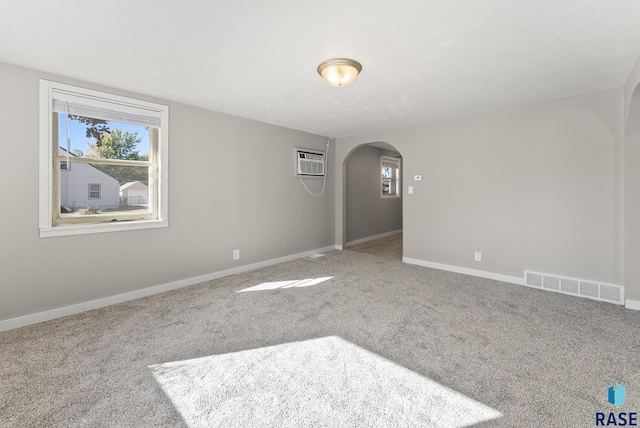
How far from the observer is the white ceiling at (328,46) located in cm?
175

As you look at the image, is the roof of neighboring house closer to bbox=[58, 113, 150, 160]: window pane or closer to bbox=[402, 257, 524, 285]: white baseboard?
bbox=[58, 113, 150, 160]: window pane

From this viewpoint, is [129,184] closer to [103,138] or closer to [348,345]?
[103,138]

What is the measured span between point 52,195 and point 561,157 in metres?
5.55

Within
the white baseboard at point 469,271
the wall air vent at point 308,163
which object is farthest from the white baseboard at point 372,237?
the wall air vent at point 308,163

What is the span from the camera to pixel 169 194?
3.46 m

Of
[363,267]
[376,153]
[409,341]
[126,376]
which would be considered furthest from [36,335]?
[376,153]

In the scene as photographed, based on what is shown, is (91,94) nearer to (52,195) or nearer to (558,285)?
(52,195)

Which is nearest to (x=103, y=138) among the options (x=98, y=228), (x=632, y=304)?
(x=98, y=228)

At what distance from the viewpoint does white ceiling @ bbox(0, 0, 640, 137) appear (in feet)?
5.74

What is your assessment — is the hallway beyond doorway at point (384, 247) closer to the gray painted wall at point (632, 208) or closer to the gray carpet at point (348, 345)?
the gray carpet at point (348, 345)

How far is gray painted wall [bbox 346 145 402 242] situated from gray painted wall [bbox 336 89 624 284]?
67.0 inches

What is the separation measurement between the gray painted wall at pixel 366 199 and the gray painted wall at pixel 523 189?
5.58 ft

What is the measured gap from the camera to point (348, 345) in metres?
2.22

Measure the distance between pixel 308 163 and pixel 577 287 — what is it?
13.6ft
